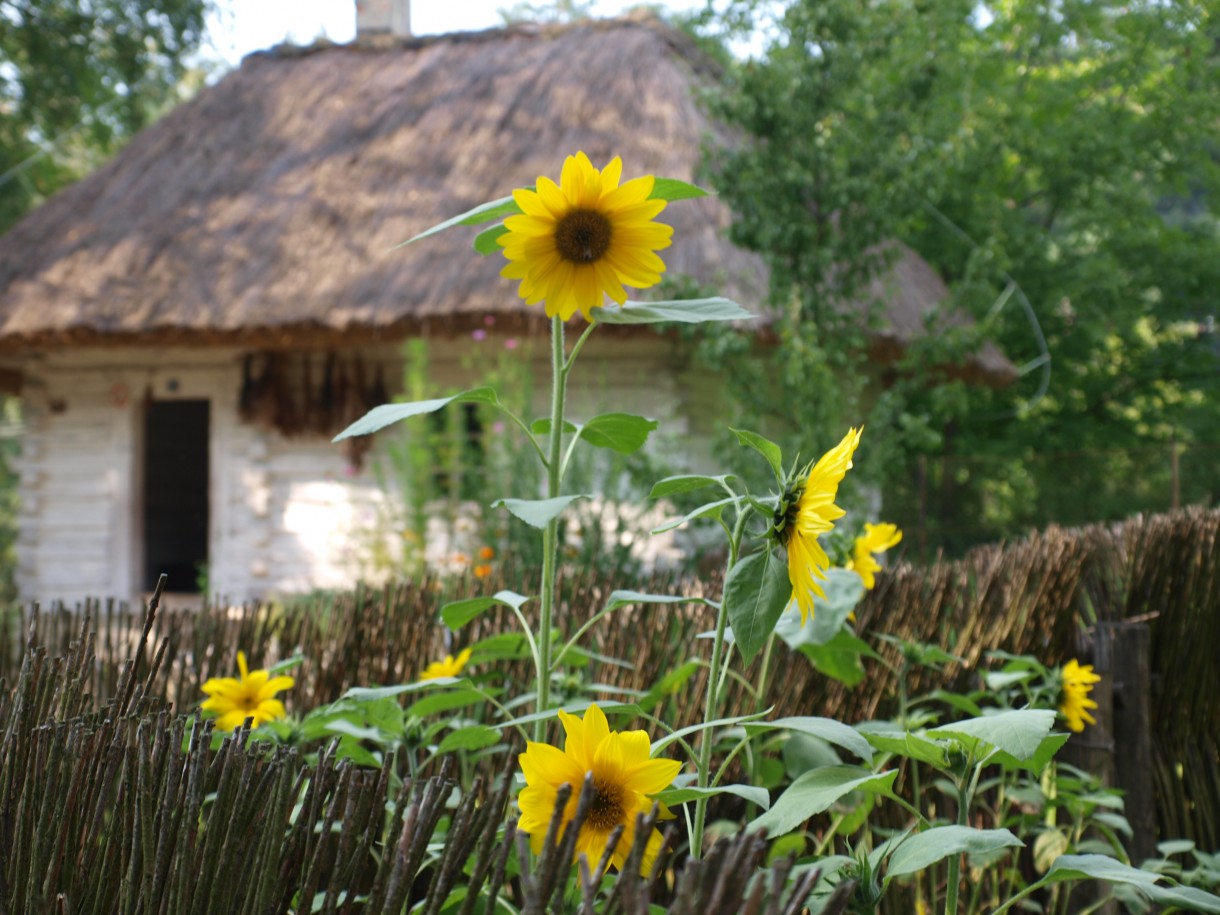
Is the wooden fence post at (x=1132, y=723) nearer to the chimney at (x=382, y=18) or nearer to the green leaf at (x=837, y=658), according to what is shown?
the green leaf at (x=837, y=658)

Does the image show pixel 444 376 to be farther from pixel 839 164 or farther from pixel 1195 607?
pixel 1195 607

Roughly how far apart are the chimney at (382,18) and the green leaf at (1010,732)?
1098 cm

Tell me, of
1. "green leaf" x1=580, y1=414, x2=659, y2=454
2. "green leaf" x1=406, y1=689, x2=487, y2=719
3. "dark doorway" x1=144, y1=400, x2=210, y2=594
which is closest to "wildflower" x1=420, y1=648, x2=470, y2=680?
"green leaf" x1=406, y1=689, x2=487, y2=719

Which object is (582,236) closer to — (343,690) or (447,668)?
(447,668)

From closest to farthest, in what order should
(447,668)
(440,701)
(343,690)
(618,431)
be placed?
(618,431), (440,701), (447,668), (343,690)

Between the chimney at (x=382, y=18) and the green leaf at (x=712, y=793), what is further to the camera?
the chimney at (x=382, y=18)

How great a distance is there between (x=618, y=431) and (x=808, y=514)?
30cm

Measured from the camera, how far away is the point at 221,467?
8.53 metres

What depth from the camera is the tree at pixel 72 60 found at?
11.4 m

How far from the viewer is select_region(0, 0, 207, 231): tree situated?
11414 mm

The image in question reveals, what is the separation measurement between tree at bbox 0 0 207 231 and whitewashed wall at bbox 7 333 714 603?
3.35 meters

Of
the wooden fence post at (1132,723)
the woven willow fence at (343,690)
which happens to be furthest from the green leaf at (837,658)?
the wooden fence post at (1132,723)

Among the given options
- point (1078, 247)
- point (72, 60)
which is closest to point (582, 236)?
point (1078, 247)

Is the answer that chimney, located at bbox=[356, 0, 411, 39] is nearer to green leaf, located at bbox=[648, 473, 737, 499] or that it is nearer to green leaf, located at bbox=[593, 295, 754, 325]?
green leaf, located at bbox=[593, 295, 754, 325]
